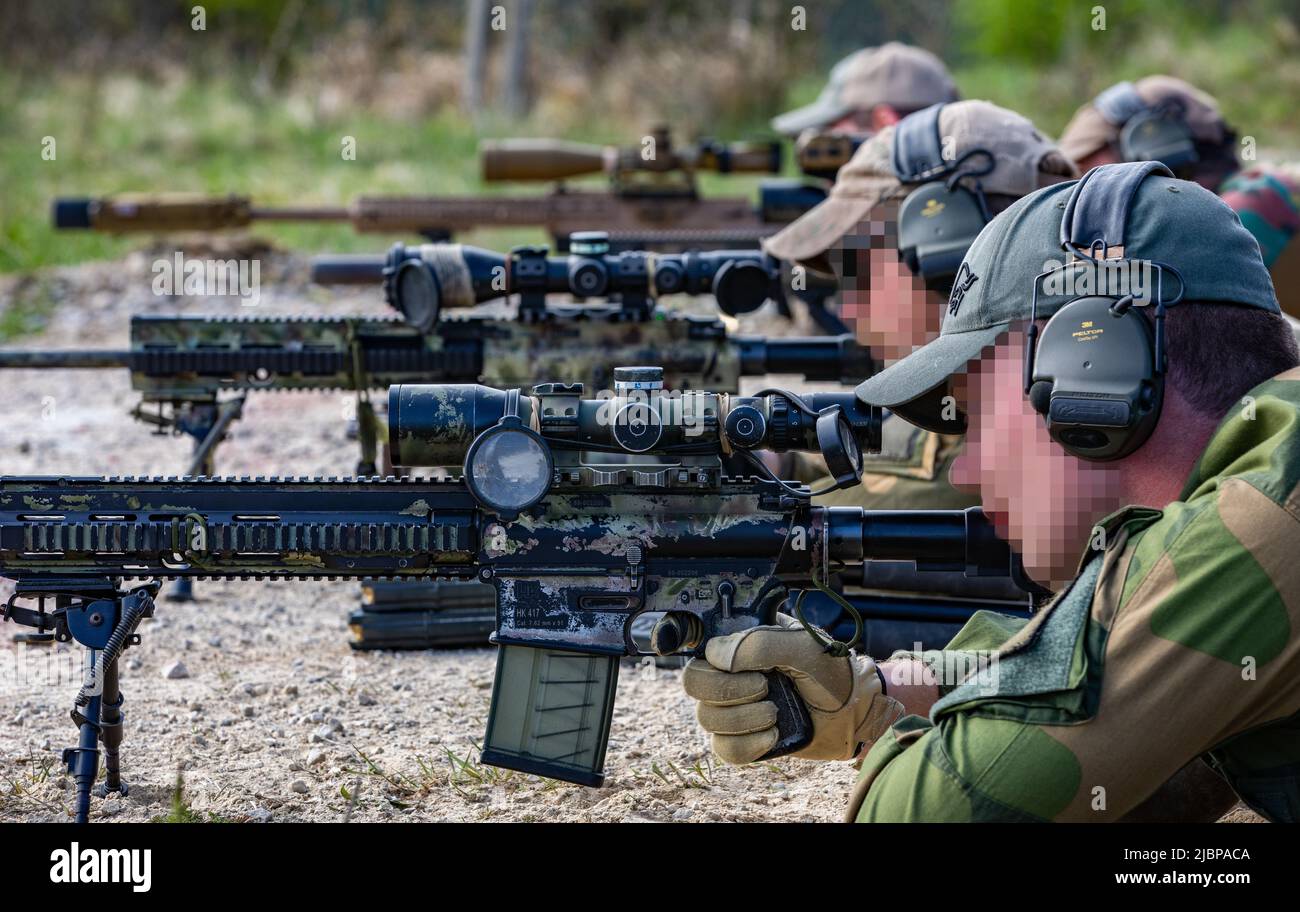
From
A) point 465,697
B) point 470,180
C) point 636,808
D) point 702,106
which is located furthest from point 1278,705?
point 702,106

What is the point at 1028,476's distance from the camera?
101 inches

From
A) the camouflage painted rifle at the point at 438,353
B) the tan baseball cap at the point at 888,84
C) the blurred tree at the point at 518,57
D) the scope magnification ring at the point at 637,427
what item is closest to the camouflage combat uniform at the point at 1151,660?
the scope magnification ring at the point at 637,427

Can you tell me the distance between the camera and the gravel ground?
3.76m

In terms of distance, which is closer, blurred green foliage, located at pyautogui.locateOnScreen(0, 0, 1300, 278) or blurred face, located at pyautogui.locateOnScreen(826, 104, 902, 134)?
blurred face, located at pyautogui.locateOnScreen(826, 104, 902, 134)

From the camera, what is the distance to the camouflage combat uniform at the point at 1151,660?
223 centimetres

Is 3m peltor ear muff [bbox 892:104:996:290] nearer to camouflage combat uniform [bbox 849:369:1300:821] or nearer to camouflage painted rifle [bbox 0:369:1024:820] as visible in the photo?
camouflage painted rifle [bbox 0:369:1024:820]

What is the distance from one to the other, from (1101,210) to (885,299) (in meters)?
1.90

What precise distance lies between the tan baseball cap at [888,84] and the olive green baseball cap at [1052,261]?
200 inches

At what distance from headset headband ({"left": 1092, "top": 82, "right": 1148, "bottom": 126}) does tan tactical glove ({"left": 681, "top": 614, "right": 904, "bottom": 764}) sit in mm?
4349

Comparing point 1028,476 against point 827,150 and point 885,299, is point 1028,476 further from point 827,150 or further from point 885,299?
point 827,150

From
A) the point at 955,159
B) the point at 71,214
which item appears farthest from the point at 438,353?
the point at 71,214

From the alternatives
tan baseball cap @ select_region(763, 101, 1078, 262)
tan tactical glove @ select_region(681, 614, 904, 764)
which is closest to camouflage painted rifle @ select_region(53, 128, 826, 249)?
tan baseball cap @ select_region(763, 101, 1078, 262)
